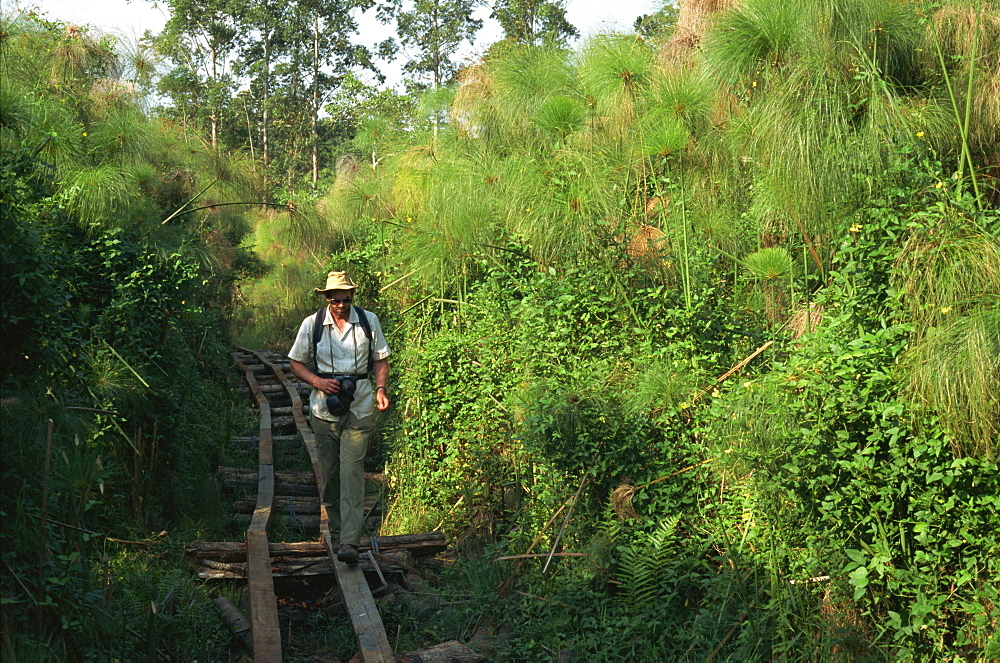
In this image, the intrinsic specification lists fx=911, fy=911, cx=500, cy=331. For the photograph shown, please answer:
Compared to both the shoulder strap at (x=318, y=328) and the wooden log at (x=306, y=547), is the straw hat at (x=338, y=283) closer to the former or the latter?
the shoulder strap at (x=318, y=328)

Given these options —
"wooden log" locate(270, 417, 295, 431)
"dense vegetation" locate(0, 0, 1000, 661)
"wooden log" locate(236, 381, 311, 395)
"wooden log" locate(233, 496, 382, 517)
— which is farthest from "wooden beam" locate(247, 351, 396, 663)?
"wooden log" locate(236, 381, 311, 395)

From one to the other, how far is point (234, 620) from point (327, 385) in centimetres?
165

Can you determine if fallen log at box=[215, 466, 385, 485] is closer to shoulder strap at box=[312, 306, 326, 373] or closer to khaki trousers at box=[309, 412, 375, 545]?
khaki trousers at box=[309, 412, 375, 545]

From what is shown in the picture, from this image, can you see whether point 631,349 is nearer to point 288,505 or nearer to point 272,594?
point 272,594

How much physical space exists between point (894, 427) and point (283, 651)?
12.2 feet

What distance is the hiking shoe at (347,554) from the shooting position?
640cm

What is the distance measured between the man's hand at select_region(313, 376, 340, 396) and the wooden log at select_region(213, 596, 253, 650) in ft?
5.02

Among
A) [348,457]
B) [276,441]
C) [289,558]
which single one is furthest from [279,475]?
[348,457]

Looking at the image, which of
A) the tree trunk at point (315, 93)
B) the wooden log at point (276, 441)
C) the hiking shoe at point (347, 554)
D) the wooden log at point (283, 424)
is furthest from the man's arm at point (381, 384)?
the tree trunk at point (315, 93)

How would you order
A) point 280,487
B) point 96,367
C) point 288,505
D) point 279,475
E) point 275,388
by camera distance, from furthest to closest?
point 275,388, point 279,475, point 280,487, point 288,505, point 96,367

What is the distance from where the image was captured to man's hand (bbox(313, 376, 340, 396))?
639 cm

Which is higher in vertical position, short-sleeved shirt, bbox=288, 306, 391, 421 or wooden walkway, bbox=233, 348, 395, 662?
short-sleeved shirt, bbox=288, 306, 391, 421

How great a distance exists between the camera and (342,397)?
6457 millimetres

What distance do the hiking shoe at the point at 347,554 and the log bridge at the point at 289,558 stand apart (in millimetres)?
44
